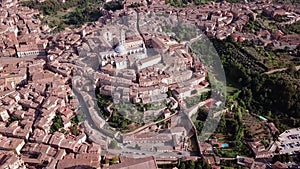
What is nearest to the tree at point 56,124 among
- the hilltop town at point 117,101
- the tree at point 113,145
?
the hilltop town at point 117,101

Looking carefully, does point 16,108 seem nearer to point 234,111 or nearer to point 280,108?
point 234,111

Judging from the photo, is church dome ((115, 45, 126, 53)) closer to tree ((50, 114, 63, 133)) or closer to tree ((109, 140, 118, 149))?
tree ((50, 114, 63, 133))

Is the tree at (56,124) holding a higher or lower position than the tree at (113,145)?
higher

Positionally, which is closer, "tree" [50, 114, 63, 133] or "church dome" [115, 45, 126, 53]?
"tree" [50, 114, 63, 133]

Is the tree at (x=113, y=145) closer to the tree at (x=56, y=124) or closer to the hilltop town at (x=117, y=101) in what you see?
the hilltop town at (x=117, y=101)

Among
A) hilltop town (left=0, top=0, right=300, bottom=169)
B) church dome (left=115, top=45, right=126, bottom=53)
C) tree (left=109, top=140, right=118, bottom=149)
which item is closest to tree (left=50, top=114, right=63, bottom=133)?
hilltop town (left=0, top=0, right=300, bottom=169)

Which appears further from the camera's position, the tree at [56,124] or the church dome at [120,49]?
the church dome at [120,49]

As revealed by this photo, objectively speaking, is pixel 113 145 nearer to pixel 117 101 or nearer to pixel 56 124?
pixel 117 101

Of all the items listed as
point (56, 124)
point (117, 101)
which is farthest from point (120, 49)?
point (56, 124)
